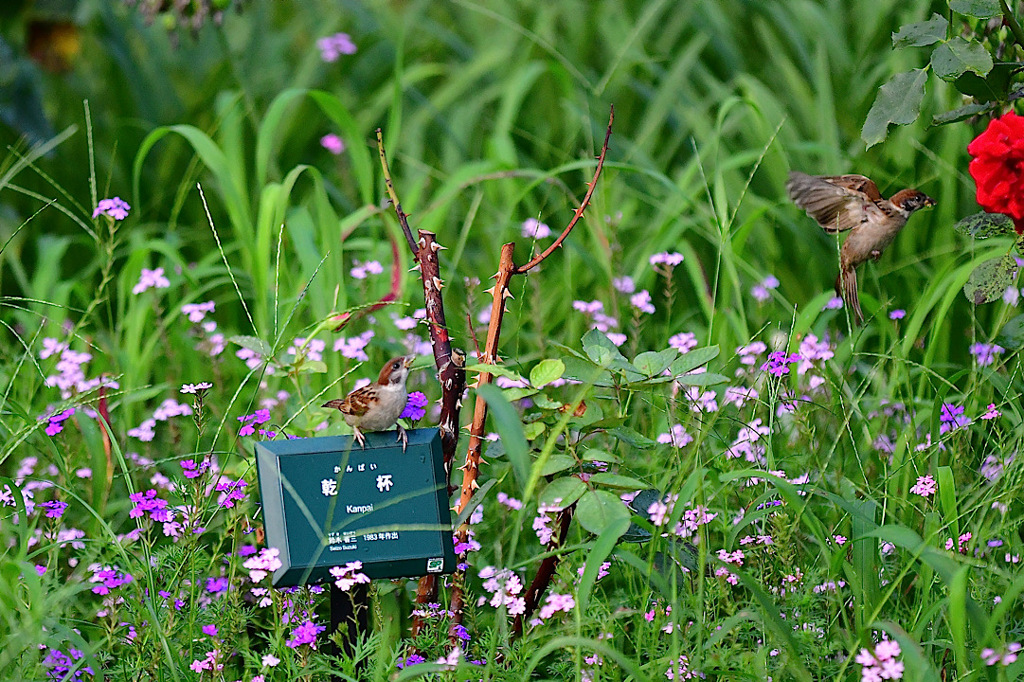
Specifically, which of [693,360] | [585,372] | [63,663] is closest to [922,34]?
[693,360]

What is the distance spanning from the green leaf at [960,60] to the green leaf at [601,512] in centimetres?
85

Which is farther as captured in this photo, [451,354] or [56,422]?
[56,422]

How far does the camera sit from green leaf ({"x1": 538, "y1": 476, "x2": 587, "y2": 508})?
5.27 ft

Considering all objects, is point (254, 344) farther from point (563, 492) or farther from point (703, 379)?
point (703, 379)

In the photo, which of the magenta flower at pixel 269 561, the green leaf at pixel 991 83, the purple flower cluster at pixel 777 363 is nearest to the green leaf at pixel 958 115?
the green leaf at pixel 991 83

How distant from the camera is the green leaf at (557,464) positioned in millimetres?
1625

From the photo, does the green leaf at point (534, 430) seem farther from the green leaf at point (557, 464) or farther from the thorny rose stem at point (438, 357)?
the thorny rose stem at point (438, 357)

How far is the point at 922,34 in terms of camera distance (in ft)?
6.08

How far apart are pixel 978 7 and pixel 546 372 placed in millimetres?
913

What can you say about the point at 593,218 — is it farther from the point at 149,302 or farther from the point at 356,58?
the point at 356,58

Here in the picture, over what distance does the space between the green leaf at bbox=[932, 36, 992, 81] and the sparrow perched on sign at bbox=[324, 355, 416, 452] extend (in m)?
0.98

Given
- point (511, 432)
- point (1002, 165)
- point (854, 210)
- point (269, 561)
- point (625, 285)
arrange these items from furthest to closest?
point (625, 285) → point (854, 210) → point (1002, 165) → point (269, 561) → point (511, 432)

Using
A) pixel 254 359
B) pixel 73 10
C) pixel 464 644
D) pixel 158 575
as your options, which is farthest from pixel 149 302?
pixel 464 644

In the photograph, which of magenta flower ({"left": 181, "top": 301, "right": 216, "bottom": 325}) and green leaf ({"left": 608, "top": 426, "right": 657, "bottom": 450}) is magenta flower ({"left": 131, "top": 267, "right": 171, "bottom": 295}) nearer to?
magenta flower ({"left": 181, "top": 301, "right": 216, "bottom": 325})
